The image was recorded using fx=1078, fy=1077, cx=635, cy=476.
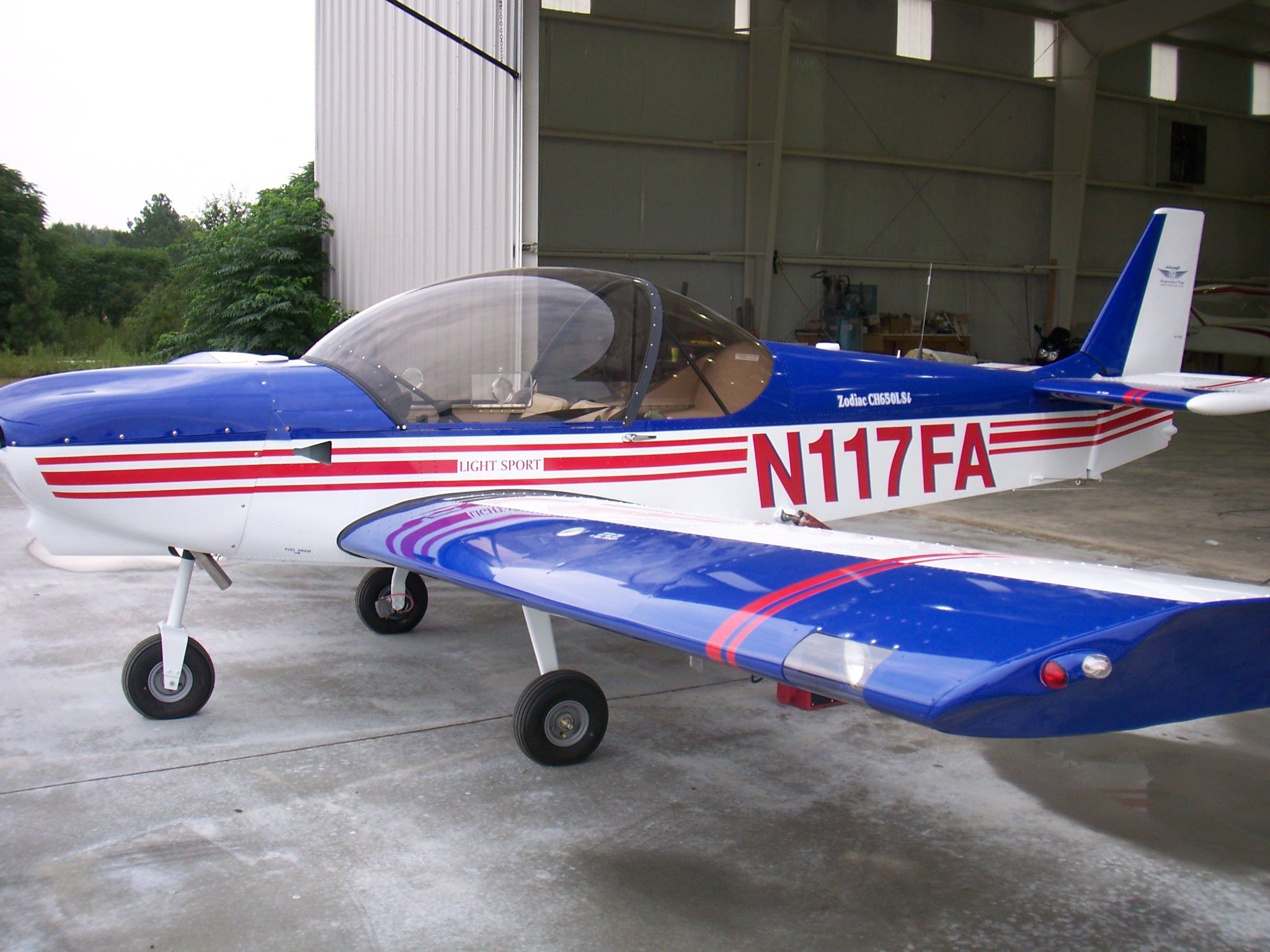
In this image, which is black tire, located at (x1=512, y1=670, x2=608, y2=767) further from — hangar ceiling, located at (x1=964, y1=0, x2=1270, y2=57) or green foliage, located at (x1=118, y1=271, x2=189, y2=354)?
green foliage, located at (x1=118, y1=271, x2=189, y2=354)

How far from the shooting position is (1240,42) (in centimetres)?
2366

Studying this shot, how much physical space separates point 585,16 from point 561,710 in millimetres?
16308

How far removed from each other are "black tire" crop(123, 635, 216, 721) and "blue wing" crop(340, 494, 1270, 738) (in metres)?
1.03

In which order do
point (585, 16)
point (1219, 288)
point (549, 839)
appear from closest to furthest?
1. point (549, 839)
2. point (585, 16)
3. point (1219, 288)

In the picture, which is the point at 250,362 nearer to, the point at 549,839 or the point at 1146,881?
the point at 549,839

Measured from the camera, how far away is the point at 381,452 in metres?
4.06

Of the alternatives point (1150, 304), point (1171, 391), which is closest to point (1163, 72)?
point (1150, 304)

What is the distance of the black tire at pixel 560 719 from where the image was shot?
11.9 ft

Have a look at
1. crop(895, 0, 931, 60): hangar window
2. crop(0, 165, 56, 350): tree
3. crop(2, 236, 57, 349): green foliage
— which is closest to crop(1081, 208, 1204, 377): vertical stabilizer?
crop(895, 0, 931, 60): hangar window

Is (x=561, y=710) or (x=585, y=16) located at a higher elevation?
(x=585, y=16)

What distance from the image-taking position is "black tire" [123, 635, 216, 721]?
3.96 metres

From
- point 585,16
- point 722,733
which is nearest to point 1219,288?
point 585,16

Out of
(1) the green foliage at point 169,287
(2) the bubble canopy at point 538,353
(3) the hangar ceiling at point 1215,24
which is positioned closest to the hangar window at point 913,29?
(3) the hangar ceiling at point 1215,24

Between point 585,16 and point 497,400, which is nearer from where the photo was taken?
point 497,400
